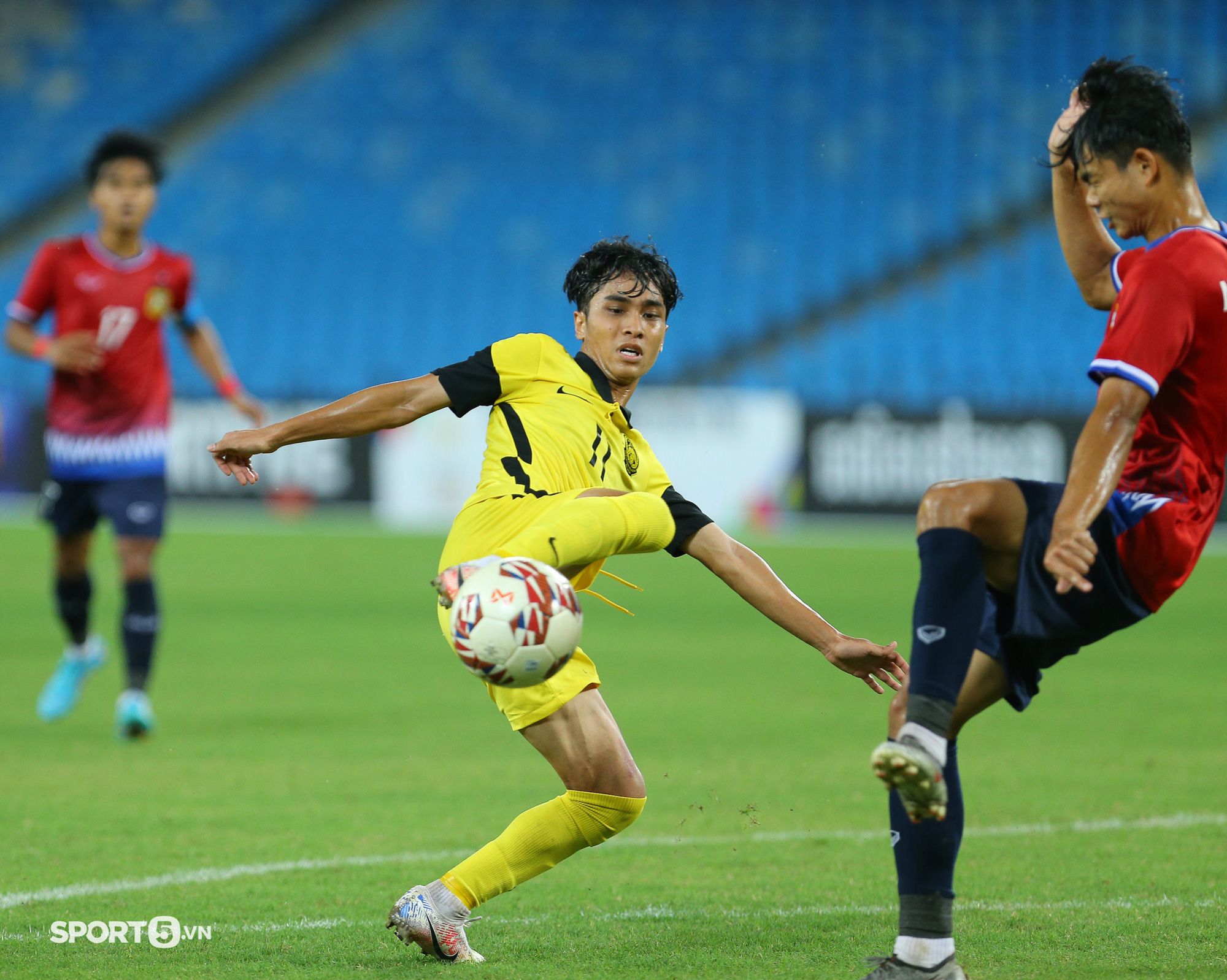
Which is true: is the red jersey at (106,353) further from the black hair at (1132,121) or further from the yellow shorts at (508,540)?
the black hair at (1132,121)

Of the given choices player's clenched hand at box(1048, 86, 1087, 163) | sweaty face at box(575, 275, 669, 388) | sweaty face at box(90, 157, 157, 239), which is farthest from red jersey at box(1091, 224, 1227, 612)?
sweaty face at box(90, 157, 157, 239)

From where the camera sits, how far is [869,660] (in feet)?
12.6

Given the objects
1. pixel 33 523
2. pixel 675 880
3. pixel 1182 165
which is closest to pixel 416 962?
pixel 675 880

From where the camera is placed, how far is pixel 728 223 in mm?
21578

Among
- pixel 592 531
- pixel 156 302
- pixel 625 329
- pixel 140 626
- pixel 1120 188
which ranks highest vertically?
pixel 1120 188

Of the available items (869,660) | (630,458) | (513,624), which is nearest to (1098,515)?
(869,660)

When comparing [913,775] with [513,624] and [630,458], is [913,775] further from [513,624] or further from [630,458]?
[630,458]

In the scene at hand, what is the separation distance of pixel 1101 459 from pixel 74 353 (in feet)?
17.7

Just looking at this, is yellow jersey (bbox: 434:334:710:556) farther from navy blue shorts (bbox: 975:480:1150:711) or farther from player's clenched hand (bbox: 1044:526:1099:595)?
player's clenched hand (bbox: 1044:526:1099:595)

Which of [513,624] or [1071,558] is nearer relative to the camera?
[1071,558]

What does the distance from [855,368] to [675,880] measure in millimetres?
15935

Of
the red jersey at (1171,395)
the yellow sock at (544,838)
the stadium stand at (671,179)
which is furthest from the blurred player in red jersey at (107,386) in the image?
the stadium stand at (671,179)

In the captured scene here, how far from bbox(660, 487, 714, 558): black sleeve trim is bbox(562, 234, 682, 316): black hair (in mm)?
560

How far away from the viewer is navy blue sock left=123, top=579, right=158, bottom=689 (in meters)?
7.17
